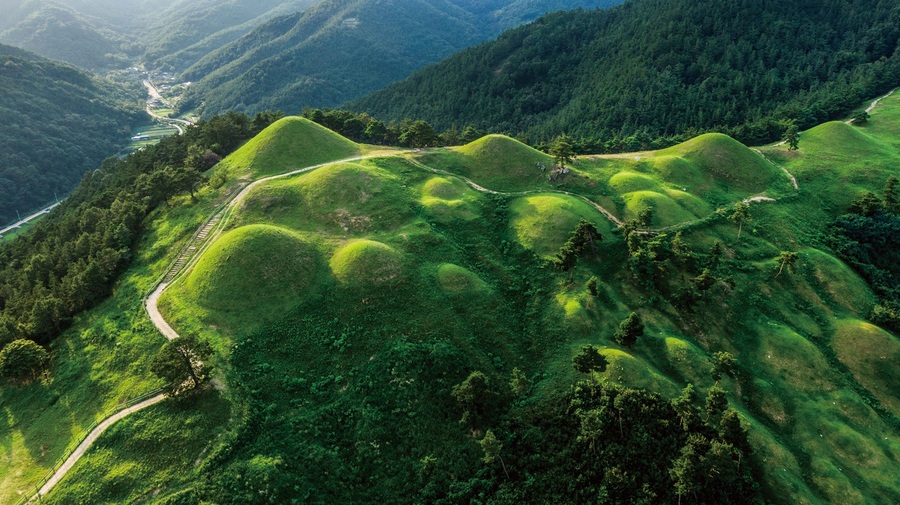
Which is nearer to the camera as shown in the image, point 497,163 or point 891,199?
point 891,199

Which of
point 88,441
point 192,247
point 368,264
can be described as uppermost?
point 192,247

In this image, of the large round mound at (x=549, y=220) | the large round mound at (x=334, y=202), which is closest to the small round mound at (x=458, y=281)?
the large round mound at (x=549, y=220)

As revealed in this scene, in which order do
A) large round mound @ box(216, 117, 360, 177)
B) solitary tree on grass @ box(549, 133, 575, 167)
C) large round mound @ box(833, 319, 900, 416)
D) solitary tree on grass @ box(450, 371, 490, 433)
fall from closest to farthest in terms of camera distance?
solitary tree on grass @ box(450, 371, 490, 433) → large round mound @ box(833, 319, 900, 416) → solitary tree on grass @ box(549, 133, 575, 167) → large round mound @ box(216, 117, 360, 177)

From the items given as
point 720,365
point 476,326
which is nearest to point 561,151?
point 476,326

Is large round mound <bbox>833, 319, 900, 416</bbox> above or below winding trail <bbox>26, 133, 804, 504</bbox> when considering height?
below

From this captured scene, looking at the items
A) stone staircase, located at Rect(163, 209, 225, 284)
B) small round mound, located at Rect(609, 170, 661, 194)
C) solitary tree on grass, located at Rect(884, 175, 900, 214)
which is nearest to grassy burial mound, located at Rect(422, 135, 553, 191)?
small round mound, located at Rect(609, 170, 661, 194)

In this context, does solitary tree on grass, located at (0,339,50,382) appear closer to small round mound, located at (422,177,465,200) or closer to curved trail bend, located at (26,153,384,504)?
curved trail bend, located at (26,153,384,504)

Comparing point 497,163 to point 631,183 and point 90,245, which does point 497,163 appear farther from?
point 90,245

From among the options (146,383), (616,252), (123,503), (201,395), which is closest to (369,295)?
(201,395)
